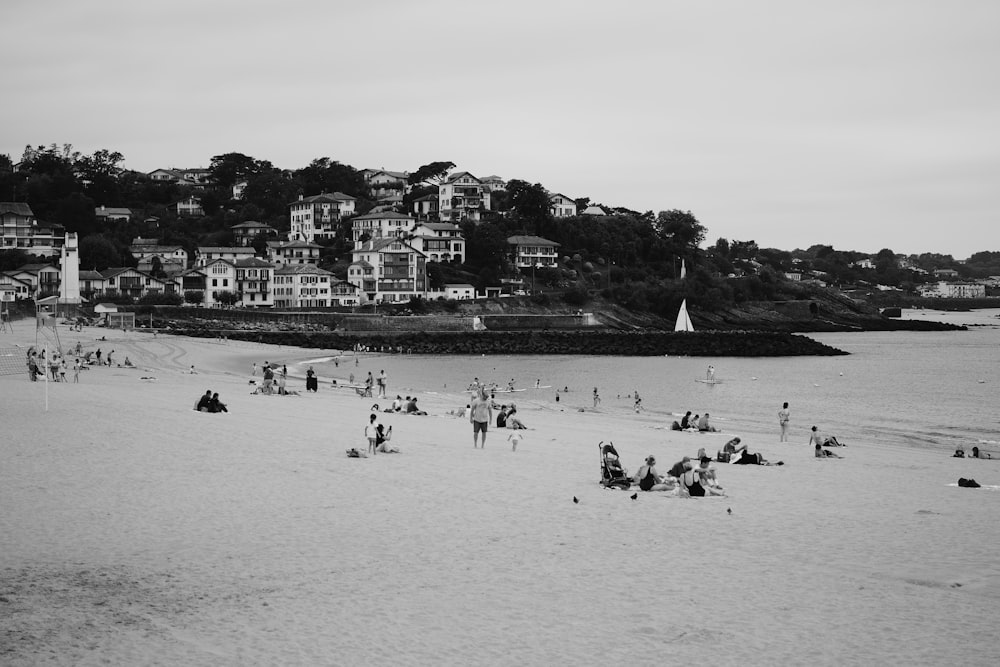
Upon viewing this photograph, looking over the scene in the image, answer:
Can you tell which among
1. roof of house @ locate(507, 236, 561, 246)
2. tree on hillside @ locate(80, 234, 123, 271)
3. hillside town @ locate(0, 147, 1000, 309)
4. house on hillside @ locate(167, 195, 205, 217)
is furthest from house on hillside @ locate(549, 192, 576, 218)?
tree on hillside @ locate(80, 234, 123, 271)

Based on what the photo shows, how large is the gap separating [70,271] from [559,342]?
40793 millimetres

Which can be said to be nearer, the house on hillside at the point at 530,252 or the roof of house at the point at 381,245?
the roof of house at the point at 381,245

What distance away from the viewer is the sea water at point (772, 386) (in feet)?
87.6

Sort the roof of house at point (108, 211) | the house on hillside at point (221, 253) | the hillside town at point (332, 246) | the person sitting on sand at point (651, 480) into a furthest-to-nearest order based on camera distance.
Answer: the roof of house at point (108, 211) → the house on hillside at point (221, 253) → the hillside town at point (332, 246) → the person sitting on sand at point (651, 480)

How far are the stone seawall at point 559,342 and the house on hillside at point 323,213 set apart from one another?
40.7 meters

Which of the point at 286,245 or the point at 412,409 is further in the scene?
the point at 286,245

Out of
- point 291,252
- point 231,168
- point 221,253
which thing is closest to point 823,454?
point 221,253

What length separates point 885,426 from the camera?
26562mm

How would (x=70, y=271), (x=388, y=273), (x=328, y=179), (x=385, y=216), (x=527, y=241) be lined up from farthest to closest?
(x=328, y=179) < (x=385, y=216) < (x=527, y=241) < (x=388, y=273) < (x=70, y=271)

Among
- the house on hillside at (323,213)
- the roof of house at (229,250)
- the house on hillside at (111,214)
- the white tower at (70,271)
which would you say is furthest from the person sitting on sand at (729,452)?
the house on hillside at (111,214)

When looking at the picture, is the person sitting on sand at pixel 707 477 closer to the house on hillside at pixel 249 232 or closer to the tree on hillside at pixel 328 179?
the house on hillside at pixel 249 232

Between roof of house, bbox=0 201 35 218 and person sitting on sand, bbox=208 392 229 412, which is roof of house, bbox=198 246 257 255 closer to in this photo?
roof of house, bbox=0 201 35 218

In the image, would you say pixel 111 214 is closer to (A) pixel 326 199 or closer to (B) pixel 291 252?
(A) pixel 326 199

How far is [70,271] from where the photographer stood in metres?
74.0
